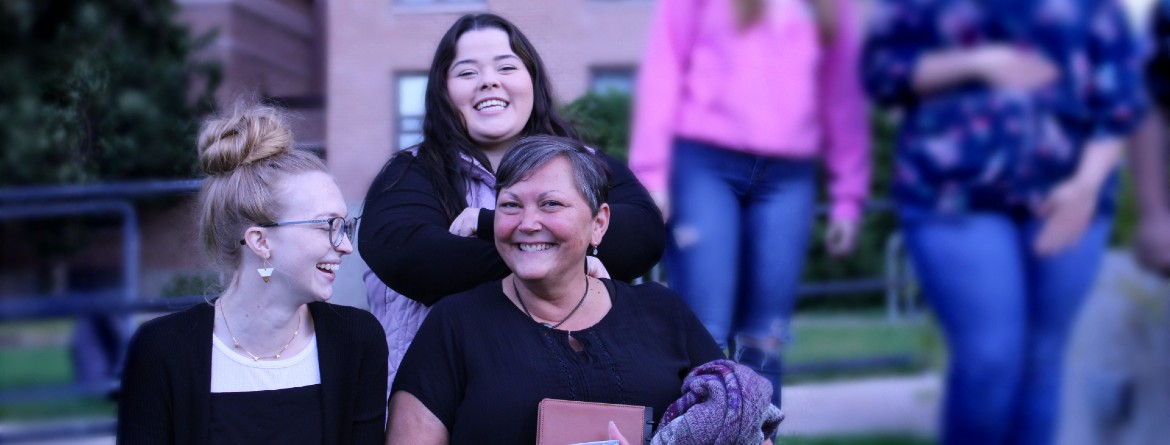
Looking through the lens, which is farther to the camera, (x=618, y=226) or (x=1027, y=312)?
(x=618, y=226)

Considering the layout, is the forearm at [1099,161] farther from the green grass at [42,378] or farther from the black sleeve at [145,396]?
the green grass at [42,378]

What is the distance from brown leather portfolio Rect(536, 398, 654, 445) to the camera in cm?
242

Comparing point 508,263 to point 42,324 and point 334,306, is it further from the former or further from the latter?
point 42,324

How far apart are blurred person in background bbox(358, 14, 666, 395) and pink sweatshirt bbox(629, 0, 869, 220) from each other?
0.85 ft

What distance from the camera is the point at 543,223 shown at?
2449mm

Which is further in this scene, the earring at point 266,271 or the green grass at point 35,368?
the green grass at point 35,368

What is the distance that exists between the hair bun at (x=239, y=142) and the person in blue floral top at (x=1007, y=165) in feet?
4.26

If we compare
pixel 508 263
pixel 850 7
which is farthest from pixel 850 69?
pixel 508 263

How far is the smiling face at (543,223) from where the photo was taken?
246cm

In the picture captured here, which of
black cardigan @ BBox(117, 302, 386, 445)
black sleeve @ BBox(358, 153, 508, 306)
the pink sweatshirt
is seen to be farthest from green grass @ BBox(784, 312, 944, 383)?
black cardigan @ BBox(117, 302, 386, 445)

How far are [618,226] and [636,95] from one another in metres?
0.46

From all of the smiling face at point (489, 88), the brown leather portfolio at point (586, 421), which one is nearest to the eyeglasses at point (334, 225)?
the smiling face at point (489, 88)

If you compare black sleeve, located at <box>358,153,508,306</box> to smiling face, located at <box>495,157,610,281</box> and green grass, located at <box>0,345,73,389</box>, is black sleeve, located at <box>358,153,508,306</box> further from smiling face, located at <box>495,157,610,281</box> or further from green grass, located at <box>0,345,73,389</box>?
green grass, located at <box>0,345,73,389</box>

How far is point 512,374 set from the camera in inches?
96.8
